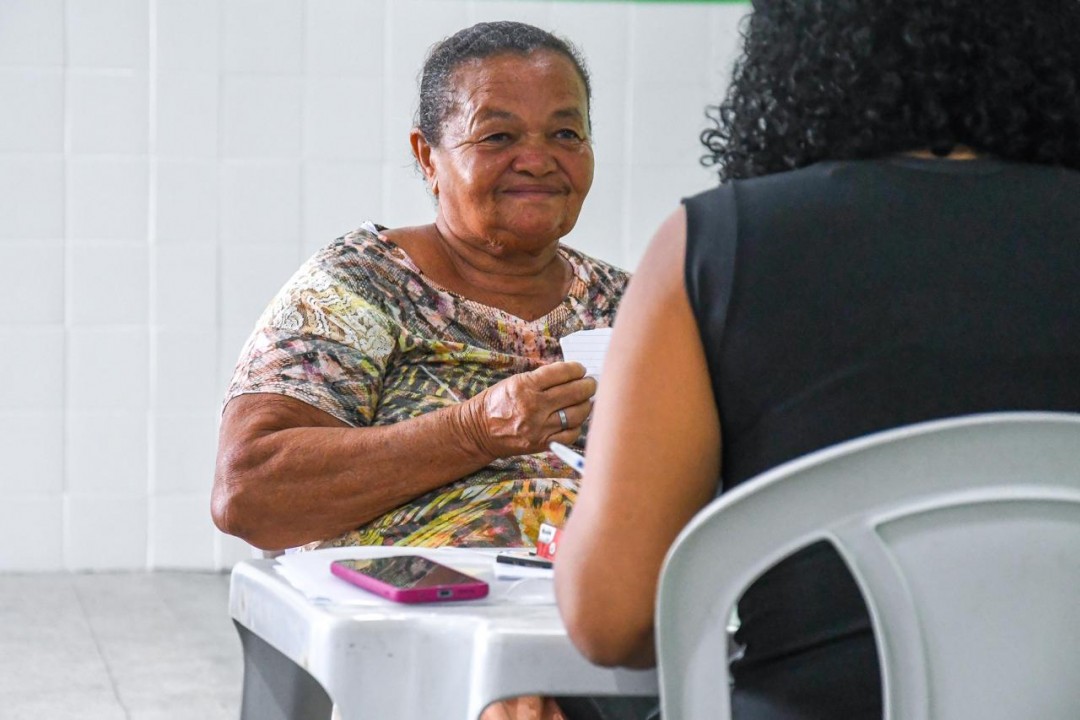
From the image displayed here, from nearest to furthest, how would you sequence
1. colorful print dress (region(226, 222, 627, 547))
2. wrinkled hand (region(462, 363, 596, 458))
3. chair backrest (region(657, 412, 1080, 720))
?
chair backrest (region(657, 412, 1080, 720)) → wrinkled hand (region(462, 363, 596, 458)) → colorful print dress (region(226, 222, 627, 547))

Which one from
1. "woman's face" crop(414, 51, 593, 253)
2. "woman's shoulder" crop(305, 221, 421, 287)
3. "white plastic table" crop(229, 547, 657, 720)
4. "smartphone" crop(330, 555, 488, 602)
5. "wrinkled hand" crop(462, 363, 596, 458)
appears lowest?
"white plastic table" crop(229, 547, 657, 720)

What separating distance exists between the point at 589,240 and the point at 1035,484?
322 cm

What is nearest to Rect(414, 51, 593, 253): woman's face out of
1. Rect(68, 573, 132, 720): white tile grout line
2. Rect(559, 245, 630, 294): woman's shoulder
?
Rect(559, 245, 630, 294): woman's shoulder

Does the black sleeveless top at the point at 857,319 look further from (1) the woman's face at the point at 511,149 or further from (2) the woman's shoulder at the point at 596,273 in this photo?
(2) the woman's shoulder at the point at 596,273

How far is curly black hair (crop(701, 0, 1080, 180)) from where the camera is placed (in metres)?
1.01

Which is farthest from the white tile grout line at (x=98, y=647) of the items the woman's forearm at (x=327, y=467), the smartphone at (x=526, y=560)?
the smartphone at (x=526, y=560)

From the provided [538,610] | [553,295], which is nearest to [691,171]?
[553,295]

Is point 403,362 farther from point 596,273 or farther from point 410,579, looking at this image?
point 410,579

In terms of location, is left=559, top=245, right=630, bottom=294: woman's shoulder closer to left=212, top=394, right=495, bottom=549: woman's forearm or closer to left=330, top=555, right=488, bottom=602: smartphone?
left=212, top=394, right=495, bottom=549: woman's forearm

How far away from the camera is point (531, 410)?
160 cm

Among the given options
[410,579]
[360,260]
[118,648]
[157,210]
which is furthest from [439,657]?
[157,210]

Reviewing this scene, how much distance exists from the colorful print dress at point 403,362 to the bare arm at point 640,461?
0.72 m

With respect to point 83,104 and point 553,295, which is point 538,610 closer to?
point 553,295

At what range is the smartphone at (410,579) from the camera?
1107 mm
